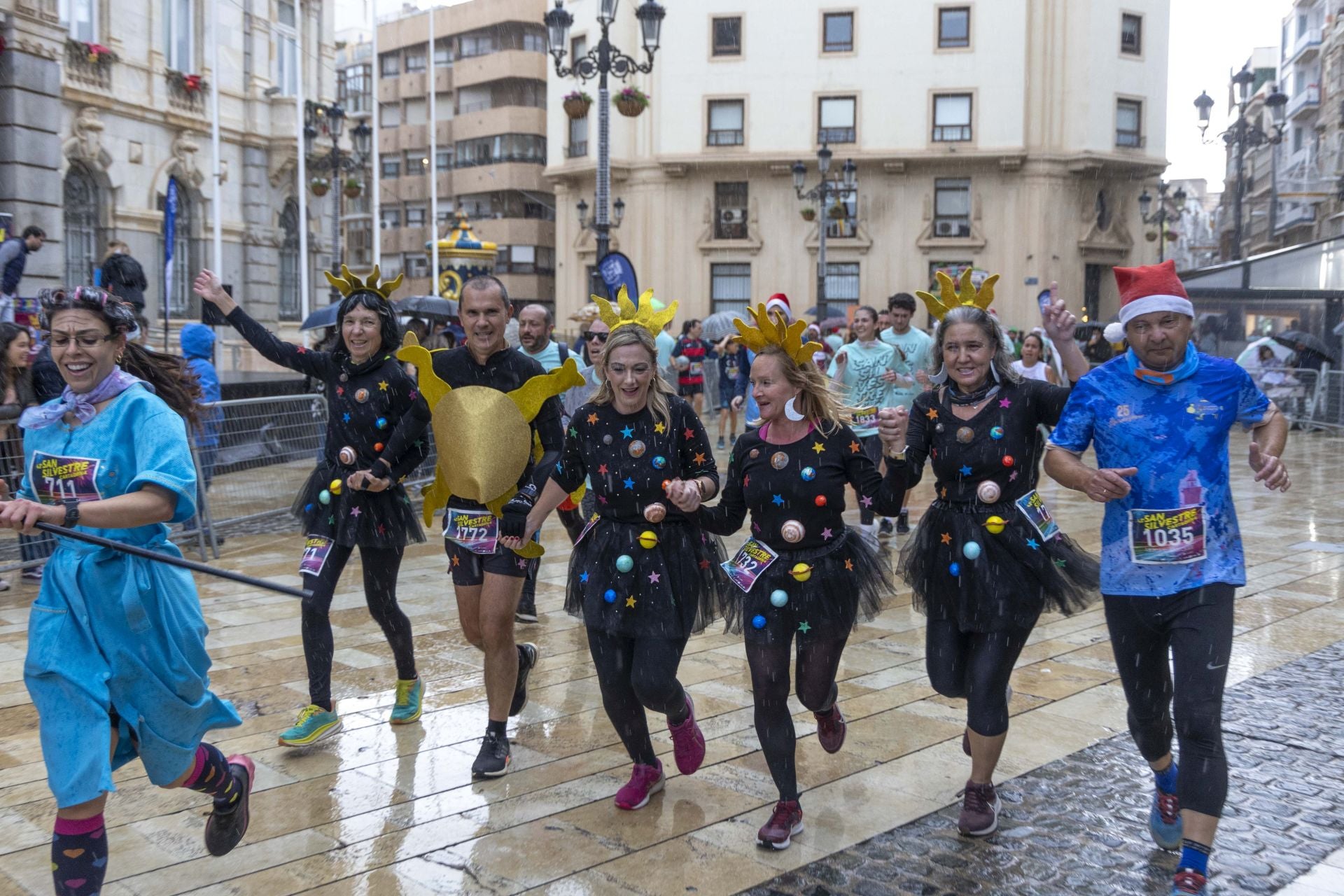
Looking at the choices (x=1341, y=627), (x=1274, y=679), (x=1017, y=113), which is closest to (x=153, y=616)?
(x=1274, y=679)

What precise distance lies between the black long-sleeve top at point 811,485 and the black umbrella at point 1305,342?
20.1 metres

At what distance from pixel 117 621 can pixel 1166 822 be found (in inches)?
140

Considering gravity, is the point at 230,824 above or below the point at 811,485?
below

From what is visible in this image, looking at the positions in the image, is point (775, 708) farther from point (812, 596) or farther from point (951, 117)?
point (951, 117)

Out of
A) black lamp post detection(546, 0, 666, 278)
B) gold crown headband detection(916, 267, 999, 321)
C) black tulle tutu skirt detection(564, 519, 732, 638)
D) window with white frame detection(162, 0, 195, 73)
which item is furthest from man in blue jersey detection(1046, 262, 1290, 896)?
window with white frame detection(162, 0, 195, 73)

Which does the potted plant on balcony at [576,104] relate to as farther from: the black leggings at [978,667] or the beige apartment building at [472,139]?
the beige apartment building at [472,139]

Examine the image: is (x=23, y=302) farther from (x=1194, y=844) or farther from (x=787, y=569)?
(x=1194, y=844)

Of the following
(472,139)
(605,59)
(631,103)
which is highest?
(472,139)

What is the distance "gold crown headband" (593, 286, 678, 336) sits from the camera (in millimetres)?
5172

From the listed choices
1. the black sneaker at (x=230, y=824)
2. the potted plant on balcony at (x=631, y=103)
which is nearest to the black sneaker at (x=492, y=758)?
the black sneaker at (x=230, y=824)

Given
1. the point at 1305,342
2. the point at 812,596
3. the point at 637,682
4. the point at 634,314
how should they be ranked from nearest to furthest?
the point at 812,596 < the point at 637,682 < the point at 634,314 < the point at 1305,342

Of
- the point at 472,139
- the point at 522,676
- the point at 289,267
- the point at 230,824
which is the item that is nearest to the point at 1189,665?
the point at 522,676

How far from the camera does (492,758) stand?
529 centimetres

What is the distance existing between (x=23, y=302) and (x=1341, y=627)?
1149 cm
